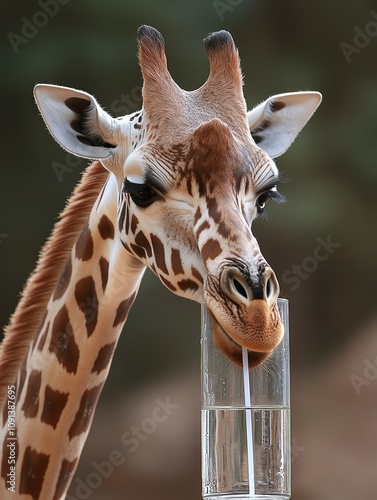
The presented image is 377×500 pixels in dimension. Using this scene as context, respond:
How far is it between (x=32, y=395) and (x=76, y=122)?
84 centimetres

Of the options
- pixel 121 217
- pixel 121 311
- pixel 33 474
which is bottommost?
pixel 33 474

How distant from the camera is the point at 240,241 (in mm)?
2410

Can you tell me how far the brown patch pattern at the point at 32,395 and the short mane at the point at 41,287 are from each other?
15 cm

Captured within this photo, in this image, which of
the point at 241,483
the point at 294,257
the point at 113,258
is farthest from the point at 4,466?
the point at 294,257

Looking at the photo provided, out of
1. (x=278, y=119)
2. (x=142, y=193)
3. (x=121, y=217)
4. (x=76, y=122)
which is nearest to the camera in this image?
(x=142, y=193)

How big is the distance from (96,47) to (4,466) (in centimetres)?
576

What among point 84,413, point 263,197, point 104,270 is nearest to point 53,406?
point 84,413

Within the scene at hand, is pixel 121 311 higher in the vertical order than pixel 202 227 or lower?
lower

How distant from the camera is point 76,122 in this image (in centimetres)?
291

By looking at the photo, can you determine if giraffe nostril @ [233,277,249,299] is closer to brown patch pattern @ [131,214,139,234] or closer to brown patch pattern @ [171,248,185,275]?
brown patch pattern @ [171,248,185,275]

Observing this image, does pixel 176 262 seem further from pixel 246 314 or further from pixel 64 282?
pixel 64 282

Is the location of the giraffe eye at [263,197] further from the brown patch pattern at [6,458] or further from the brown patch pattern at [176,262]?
the brown patch pattern at [6,458]

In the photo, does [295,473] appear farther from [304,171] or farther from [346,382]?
[304,171]

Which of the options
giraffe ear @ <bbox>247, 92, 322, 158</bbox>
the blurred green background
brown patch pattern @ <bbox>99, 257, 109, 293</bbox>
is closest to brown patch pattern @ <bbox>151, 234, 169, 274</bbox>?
brown patch pattern @ <bbox>99, 257, 109, 293</bbox>
